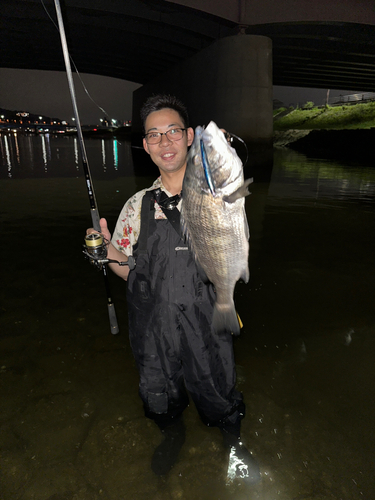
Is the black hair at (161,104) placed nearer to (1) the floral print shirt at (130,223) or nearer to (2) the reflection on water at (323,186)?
(1) the floral print shirt at (130,223)

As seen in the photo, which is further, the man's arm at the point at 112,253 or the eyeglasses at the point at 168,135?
the man's arm at the point at 112,253

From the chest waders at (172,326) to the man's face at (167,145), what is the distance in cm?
27

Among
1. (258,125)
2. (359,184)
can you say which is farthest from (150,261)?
(258,125)

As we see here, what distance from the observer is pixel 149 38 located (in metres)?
23.1

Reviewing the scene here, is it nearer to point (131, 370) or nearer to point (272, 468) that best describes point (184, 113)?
point (131, 370)

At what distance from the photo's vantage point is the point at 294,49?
81.2 feet

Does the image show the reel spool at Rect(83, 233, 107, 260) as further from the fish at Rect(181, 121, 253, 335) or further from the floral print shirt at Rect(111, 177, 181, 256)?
the fish at Rect(181, 121, 253, 335)

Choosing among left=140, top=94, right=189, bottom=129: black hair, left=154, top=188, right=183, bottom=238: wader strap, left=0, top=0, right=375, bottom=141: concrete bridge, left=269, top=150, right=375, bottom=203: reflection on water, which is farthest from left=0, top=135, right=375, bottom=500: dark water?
left=0, top=0, right=375, bottom=141: concrete bridge

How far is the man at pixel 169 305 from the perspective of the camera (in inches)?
86.7

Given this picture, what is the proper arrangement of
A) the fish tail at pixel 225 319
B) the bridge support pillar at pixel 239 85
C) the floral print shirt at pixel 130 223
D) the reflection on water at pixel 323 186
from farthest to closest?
the bridge support pillar at pixel 239 85 → the reflection on water at pixel 323 186 → the floral print shirt at pixel 130 223 → the fish tail at pixel 225 319

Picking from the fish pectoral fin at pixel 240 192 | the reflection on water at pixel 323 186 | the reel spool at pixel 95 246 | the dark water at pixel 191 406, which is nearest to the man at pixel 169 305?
the reel spool at pixel 95 246

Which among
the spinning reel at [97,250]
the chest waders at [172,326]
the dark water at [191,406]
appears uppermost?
the spinning reel at [97,250]

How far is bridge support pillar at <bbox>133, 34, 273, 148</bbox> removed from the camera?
1958 centimetres

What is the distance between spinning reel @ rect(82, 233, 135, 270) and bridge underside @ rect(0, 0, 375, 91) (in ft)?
59.3
